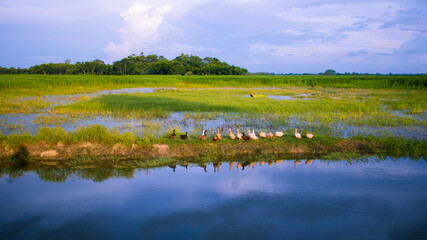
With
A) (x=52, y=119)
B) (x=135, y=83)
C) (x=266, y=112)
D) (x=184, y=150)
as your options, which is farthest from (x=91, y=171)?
A: (x=135, y=83)

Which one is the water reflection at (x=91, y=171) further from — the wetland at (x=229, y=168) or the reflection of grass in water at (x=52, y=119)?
the reflection of grass in water at (x=52, y=119)

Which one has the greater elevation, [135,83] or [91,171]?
[135,83]

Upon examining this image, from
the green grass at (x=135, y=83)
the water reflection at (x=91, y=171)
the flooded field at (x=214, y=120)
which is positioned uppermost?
the green grass at (x=135, y=83)

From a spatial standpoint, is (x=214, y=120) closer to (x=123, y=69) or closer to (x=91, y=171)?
(x=91, y=171)

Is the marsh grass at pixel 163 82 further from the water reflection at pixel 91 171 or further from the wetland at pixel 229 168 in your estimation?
the water reflection at pixel 91 171

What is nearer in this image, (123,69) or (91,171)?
(91,171)

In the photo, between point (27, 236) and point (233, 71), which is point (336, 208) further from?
point (233, 71)

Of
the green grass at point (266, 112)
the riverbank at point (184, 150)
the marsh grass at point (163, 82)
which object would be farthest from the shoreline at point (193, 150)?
the marsh grass at point (163, 82)

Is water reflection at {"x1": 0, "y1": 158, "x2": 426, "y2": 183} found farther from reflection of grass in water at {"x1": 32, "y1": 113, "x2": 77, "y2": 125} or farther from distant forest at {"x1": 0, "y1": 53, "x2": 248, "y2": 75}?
distant forest at {"x1": 0, "y1": 53, "x2": 248, "y2": 75}

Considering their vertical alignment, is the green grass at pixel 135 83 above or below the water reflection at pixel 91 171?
above

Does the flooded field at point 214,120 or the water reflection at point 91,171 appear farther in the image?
the flooded field at point 214,120

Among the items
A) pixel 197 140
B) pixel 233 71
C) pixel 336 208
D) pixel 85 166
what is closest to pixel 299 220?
pixel 336 208

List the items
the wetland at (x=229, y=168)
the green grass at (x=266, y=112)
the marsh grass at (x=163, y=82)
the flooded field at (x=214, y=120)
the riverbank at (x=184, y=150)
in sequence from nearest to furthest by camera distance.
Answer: the wetland at (x=229, y=168) → the riverbank at (x=184, y=150) → the flooded field at (x=214, y=120) → the green grass at (x=266, y=112) → the marsh grass at (x=163, y=82)

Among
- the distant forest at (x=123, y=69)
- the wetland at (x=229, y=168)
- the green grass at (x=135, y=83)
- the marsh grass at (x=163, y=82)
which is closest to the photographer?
the wetland at (x=229, y=168)
